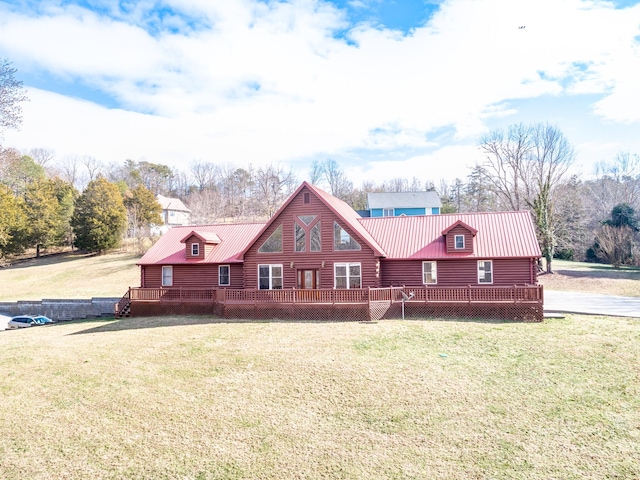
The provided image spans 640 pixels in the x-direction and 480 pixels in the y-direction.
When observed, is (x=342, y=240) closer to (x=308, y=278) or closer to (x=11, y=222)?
(x=308, y=278)

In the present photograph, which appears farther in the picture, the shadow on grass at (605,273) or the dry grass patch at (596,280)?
the shadow on grass at (605,273)

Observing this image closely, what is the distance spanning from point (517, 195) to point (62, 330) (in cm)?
4375

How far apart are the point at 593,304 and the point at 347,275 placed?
14562 millimetres

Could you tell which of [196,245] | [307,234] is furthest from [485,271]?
[196,245]

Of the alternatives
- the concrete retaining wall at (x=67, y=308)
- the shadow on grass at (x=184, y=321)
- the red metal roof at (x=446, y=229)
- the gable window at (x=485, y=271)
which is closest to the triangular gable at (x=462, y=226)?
the red metal roof at (x=446, y=229)

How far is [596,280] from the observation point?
114 feet

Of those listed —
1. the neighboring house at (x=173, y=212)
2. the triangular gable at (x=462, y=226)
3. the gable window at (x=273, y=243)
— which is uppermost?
the neighboring house at (x=173, y=212)

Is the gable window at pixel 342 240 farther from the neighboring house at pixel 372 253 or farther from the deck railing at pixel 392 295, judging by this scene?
the deck railing at pixel 392 295

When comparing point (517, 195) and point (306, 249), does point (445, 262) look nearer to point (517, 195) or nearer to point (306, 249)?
point (306, 249)

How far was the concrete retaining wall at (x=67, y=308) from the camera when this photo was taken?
2805 cm

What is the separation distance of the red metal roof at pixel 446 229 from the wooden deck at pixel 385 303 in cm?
263

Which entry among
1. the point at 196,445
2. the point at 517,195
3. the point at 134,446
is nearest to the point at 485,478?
the point at 196,445

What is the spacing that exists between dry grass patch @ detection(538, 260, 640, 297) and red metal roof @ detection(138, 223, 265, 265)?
85.7 ft

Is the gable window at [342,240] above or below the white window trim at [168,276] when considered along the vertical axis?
above
